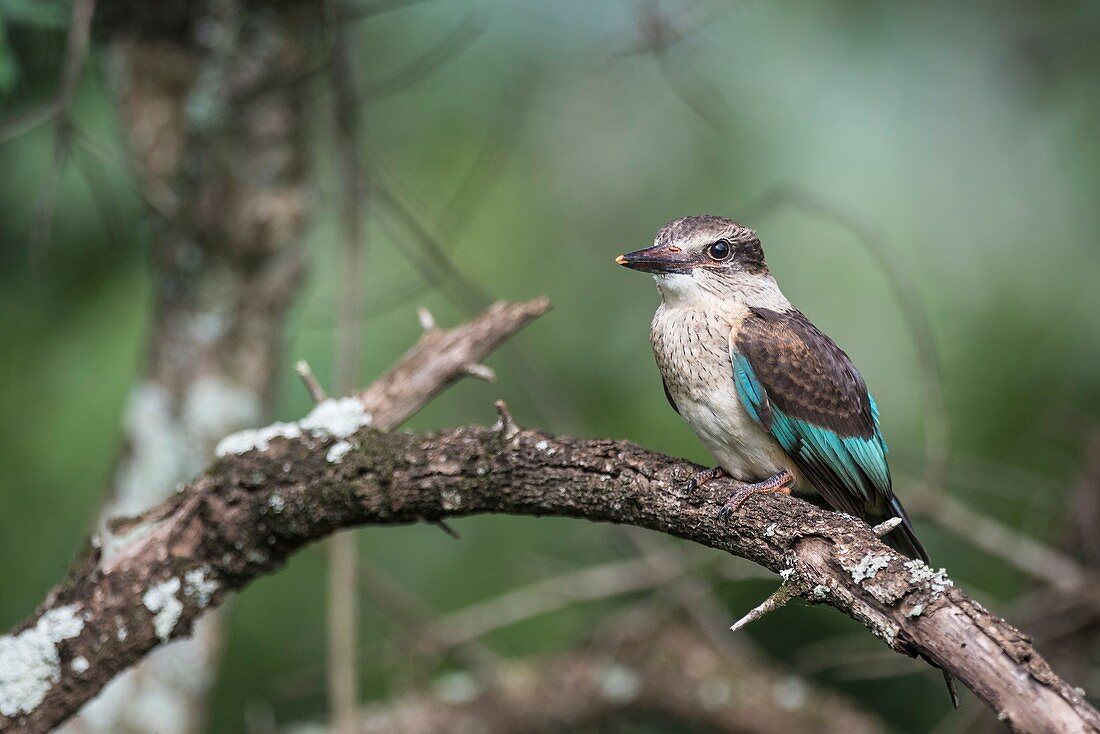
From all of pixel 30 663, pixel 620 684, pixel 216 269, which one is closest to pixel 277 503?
pixel 30 663

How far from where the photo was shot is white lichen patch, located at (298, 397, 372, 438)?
2605 mm

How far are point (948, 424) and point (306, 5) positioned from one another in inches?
124

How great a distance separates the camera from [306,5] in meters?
4.02

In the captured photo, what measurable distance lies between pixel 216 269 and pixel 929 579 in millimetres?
2958

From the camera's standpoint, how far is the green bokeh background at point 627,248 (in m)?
4.92

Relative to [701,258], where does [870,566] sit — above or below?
below

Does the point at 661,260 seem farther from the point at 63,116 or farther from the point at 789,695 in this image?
the point at 789,695

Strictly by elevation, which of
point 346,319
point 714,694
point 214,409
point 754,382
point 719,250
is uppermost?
point 214,409

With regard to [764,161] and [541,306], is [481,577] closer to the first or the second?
[764,161]

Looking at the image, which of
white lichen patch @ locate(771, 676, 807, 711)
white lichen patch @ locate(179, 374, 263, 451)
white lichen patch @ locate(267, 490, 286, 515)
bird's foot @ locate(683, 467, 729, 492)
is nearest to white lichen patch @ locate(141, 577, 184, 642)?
white lichen patch @ locate(267, 490, 286, 515)

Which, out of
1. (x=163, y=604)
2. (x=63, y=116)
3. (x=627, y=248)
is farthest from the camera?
(x=627, y=248)

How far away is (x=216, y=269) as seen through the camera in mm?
4047


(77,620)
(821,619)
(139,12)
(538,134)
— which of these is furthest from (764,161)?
(77,620)

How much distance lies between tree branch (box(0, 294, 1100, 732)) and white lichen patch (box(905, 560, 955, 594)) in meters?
0.23
